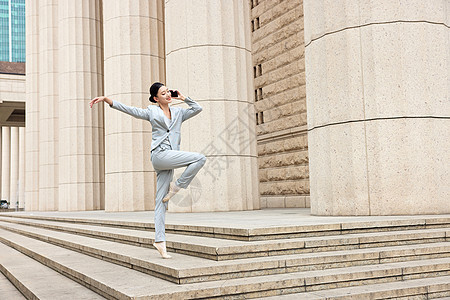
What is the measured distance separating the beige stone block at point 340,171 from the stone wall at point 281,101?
5.34m

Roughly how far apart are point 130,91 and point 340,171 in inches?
400

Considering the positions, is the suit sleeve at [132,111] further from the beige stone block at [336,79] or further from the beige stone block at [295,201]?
the beige stone block at [295,201]

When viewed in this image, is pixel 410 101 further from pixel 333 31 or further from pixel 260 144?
pixel 260 144

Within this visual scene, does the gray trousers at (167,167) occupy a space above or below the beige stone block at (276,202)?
above

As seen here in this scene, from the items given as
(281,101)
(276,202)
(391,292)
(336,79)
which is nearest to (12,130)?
(281,101)

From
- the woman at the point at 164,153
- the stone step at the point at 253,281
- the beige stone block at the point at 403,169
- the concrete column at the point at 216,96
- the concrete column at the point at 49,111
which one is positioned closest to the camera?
the stone step at the point at 253,281

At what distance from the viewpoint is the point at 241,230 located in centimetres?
578

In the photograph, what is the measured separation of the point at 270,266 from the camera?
5.02 m

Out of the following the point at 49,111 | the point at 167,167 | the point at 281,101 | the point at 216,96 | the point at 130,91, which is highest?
the point at 49,111

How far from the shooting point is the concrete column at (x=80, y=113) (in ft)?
73.2

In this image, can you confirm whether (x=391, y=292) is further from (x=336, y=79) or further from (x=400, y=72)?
(x=336, y=79)

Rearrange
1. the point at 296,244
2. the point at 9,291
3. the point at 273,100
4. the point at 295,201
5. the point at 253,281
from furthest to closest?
1. the point at 273,100
2. the point at 295,201
3. the point at 9,291
4. the point at 296,244
5. the point at 253,281

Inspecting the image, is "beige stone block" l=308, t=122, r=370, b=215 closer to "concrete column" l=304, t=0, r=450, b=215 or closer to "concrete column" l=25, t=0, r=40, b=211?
"concrete column" l=304, t=0, r=450, b=215

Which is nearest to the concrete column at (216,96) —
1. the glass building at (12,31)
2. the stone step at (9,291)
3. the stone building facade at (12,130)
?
the stone step at (9,291)
